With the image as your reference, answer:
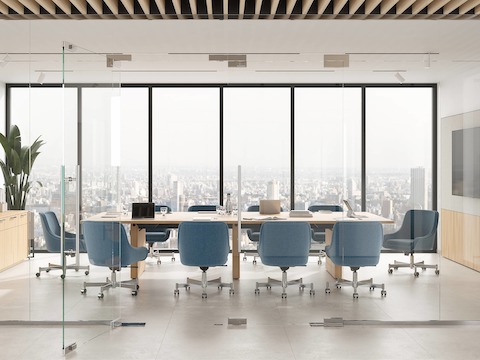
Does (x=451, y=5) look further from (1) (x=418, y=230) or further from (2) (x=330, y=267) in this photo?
(2) (x=330, y=267)

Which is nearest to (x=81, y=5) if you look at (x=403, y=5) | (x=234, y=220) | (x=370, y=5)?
(x=370, y=5)

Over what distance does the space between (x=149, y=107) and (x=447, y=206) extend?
5798 mm

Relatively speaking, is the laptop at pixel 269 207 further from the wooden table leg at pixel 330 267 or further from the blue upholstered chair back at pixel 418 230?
the blue upholstered chair back at pixel 418 230

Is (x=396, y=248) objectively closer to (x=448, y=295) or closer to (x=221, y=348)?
(x=448, y=295)

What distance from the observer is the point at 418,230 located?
19.9ft

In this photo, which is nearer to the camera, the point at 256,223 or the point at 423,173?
the point at 423,173

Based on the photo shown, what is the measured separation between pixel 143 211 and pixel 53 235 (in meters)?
2.46

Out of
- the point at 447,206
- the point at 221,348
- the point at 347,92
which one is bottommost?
the point at 221,348

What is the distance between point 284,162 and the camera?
6.34 meters

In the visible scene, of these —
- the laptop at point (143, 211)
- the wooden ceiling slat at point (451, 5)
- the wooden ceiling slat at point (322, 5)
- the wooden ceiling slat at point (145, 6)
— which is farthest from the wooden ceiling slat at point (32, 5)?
the wooden ceiling slat at point (451, 5)

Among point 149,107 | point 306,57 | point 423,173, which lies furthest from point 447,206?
point 149,107

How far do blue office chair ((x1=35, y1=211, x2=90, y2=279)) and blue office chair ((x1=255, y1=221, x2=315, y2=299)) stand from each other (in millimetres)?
2079

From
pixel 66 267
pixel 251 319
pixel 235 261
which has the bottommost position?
pixel 251 319

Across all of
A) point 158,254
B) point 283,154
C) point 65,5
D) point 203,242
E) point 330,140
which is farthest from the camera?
point 158,254
